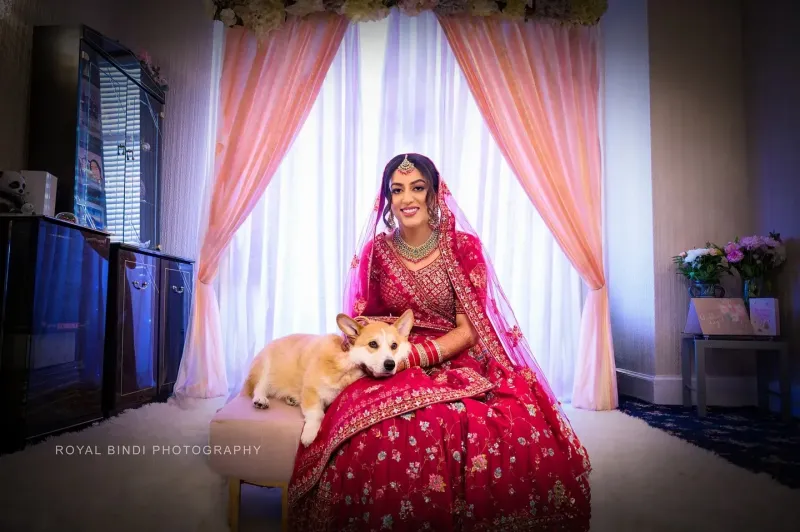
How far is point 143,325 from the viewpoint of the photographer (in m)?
2.83

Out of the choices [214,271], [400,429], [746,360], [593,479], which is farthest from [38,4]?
[746,360]

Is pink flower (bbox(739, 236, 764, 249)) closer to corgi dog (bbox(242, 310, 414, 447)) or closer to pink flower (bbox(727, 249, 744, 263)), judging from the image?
pink flower (bbox(727, 249, 744, 263))

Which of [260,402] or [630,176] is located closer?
[260,402]

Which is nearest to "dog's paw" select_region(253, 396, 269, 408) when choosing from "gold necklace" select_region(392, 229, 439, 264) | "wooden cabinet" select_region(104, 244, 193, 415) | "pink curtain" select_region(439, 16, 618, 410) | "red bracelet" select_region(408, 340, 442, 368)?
"red bracelet" select_region(408, 340, 442, 368)

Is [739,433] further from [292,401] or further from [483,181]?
[292,401]

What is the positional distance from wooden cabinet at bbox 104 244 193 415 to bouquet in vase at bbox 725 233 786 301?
149 inches

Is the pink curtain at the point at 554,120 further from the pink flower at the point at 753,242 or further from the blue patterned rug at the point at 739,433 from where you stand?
the pink flower at the point at 753,242

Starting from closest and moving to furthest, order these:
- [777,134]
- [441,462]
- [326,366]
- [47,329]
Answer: [441,462] < [326,366] < [47,329] < [777,134]

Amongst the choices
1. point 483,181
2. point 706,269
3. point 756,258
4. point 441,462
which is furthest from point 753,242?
point 441,462

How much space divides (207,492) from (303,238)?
2.04 m

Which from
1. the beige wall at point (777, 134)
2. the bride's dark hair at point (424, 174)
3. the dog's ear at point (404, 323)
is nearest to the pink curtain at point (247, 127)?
the bride's dark hair at point (424, 174)

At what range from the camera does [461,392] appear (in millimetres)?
1370

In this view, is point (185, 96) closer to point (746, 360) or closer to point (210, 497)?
point (210, 497)

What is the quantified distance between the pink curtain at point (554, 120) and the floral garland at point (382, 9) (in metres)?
0.07
